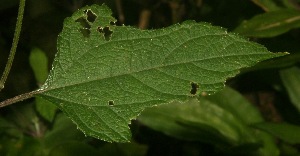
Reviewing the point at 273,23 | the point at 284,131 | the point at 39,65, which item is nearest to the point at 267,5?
the point at 273,23

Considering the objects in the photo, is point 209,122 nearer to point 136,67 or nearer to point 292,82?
point 292,82

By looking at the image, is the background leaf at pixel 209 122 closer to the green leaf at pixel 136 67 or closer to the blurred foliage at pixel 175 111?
the blurred foliage at pixel 175 111

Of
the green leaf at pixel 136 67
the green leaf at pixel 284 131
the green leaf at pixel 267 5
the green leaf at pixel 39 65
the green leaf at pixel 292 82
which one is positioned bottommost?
the green leaf at pixel 136 67

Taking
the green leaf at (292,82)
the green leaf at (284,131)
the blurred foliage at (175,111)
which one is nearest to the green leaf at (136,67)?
the blurred foliage at (175,111)

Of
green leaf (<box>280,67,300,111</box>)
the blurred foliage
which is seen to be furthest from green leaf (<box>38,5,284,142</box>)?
green leaf (<box>280,67,300,111</box>)

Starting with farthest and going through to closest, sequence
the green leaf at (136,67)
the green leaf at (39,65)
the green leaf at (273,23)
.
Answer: the green leaf at (39,65) < the green leaf at (273,23) < the green leaf at (136,67)
